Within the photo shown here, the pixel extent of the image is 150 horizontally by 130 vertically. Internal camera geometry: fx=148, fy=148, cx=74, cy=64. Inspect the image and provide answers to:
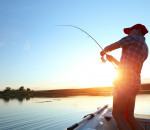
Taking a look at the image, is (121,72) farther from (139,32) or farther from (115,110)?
(139,32)

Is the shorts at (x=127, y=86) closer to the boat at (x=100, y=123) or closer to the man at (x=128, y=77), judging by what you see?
the man at (x=128, y=77)

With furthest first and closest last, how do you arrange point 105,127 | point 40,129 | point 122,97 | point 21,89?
point 21,89, point 40,129, point 105,127, point 122,97

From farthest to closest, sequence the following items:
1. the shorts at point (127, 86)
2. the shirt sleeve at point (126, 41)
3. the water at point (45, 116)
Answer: the water at point (45, 116)
the shirt sleeve at point (126, 41)
the shorts at point (127, 86)

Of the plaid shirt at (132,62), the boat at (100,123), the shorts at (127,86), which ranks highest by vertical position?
the plaid shirt at (132,62)

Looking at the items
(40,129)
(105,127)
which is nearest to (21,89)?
(40,129)

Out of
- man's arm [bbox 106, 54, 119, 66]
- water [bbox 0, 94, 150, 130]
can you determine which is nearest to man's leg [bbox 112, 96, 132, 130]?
man's arm [bbox 106, 54, 119, 66]

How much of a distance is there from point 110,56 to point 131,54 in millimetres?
688

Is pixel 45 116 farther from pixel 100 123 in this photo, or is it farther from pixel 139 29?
pixel 139 29

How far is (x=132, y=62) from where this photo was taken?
8.22ft

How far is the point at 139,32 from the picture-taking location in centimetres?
276

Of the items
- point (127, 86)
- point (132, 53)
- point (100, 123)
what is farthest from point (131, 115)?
point (100, 123)

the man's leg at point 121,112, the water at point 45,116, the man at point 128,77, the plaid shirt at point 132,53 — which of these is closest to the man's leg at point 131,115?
the man at point 128,77

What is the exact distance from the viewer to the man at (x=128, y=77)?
8.01 feet

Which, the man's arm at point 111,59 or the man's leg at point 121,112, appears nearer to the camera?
the man's leg at point 121,112
